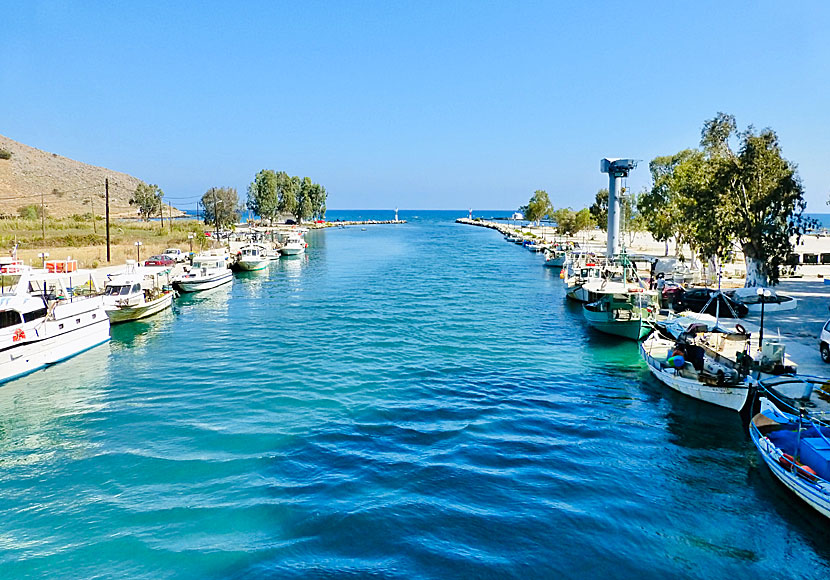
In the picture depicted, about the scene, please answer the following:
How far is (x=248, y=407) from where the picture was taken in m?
21.5

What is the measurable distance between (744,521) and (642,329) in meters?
18.3

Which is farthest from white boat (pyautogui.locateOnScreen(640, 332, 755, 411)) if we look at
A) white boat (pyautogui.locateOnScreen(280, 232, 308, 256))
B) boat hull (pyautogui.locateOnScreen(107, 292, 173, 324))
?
white boat (pyautogui.locateOnScreen(280, 232, 308, 256))

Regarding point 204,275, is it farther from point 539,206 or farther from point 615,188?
point 539,206

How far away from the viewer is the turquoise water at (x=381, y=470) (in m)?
12.4

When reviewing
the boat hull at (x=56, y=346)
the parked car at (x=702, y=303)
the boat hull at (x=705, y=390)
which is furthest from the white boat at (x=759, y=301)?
the boat hull at (x=56, y=346)

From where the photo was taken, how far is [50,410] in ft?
70.4

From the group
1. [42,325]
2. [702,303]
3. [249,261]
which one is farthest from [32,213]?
[702,303]

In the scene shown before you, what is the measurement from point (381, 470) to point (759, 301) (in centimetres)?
2962

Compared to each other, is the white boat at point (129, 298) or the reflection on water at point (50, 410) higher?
the white boat at point (129, 298)

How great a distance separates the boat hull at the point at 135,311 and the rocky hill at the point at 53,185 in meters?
81.4

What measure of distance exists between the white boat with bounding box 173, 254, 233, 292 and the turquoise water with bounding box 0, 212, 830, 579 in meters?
19.9

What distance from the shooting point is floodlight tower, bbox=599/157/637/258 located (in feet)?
165

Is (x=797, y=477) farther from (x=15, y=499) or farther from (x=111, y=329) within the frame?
(x=111, y=329)

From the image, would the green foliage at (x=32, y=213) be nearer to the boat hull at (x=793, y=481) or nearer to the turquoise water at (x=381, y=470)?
the turquoise water at (x=381, y=470)
